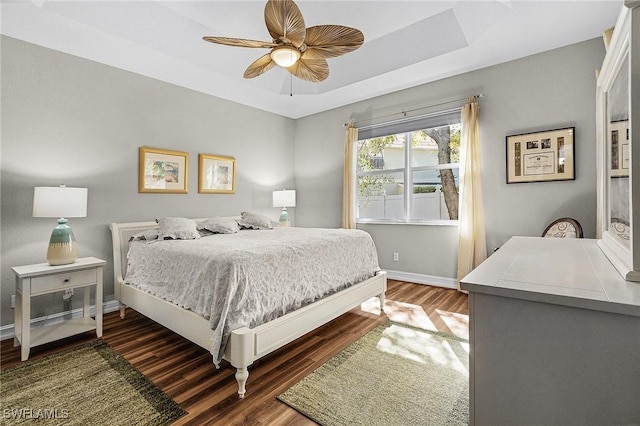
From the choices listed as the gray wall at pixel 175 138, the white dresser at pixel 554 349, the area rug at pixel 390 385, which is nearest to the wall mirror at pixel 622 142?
the white dresser at pixel 554 349

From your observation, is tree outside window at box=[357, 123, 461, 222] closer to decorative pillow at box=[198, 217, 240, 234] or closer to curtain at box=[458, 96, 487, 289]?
curtain at box=[458, 96, 487, 289]

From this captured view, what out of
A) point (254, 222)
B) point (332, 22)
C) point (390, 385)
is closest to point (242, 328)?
point (390, 385)

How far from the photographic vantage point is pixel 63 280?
7.99ft

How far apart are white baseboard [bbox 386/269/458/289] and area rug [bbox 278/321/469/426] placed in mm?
1517

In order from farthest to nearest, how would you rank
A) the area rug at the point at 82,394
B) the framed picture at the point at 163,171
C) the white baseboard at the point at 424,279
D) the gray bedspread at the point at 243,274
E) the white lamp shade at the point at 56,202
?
the white baseboard at the point at 424,279
the framed picture at the point at 163,171
the white lamp shade at the point at 56,202
the gray bedspread at the point at 243,274
the area rug at the point at 82,394

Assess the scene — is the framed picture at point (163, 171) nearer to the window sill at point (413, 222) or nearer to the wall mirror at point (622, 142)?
the window sill at point (413, 222)

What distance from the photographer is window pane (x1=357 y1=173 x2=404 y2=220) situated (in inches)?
177

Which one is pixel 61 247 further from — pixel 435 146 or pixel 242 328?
pixel 435 146

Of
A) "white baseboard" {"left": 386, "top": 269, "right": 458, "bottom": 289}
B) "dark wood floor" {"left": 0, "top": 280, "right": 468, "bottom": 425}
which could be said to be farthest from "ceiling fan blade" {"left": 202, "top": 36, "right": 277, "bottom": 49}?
"white baseboard" {"left": 386, "top": 269, "right": 458, "bottom": 289}

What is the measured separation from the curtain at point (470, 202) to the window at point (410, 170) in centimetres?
27

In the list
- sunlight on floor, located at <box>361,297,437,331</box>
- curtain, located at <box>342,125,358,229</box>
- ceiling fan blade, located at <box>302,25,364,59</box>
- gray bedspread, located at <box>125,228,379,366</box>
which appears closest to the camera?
gray bedspread, located at <box>125,228,379,366</box>

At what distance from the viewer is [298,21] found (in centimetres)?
203

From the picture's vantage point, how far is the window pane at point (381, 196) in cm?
450

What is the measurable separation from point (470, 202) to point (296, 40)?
8.84 feet
